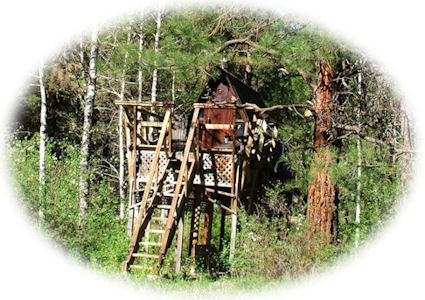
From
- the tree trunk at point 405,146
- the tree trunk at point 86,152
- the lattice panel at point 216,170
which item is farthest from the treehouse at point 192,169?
the tree trunk at point 405,146

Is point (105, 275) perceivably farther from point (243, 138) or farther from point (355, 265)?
point (243, 138)

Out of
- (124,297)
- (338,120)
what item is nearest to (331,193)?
(338,120)

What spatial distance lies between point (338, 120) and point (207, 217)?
496 cm

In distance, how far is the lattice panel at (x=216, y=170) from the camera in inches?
477

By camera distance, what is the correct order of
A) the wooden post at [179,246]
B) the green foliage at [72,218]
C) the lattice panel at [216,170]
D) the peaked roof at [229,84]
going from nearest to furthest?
1. the green foliage at [72,218]
2. the wooden post at [179,246]
3. the lattice panel at [216,170]
4. the peaked roof at [229,84]

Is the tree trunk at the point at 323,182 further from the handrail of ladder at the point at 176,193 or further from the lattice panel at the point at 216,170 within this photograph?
the lattice panel at the point at 216,170

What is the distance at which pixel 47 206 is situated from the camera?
33.0 ft

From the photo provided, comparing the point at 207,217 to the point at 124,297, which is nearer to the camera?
the point at 124,297

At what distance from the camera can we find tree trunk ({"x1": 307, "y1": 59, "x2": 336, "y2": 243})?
9.42 meters

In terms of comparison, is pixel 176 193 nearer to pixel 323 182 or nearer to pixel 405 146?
pixel 323 182

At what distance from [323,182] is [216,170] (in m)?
3.23

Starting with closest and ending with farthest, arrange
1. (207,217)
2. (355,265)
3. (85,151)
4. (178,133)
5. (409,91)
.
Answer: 1. (409,91)
2. (355,265)
3. (85,151)
4. (207,217)
5. (178,133)

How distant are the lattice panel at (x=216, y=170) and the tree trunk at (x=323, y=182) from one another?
9.06ft

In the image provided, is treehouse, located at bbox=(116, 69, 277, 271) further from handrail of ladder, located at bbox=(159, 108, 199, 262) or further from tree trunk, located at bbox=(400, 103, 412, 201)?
tree trunk, located at bbox=(400, 103, 412, 201)
